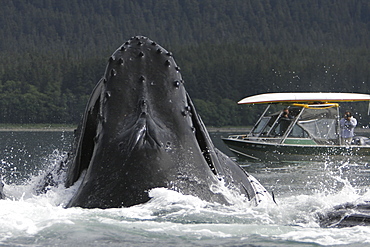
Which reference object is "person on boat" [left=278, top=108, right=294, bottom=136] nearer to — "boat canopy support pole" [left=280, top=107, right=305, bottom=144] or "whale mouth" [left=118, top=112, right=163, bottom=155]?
"boat canopy support pole" [left=280, top=107, right=305, bottom=144]

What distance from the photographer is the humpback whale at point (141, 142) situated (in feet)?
14.0

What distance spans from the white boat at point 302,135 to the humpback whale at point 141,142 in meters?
20.2

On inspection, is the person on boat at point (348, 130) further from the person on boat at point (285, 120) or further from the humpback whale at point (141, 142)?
the humpback whale at point (141, 142)

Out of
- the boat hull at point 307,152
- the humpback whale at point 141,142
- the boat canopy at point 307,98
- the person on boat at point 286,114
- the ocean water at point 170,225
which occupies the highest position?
the humpback whale at point 141,142

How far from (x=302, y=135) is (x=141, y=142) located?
22141 millimetres

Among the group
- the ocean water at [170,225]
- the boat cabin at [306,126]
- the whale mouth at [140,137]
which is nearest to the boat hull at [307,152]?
the boat cabin at [306,126]

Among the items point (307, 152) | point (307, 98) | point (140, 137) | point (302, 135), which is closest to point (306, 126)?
point (302, 135)

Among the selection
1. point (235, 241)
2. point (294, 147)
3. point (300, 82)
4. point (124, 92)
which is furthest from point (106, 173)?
point (300, 82)

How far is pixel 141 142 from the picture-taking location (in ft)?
14.3

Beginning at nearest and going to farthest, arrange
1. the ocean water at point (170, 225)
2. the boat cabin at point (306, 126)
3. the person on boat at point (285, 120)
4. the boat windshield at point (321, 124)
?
the ocean water at point (170, 225)
the boat cabin at point (306, 126)
the boat windshield at point (321, 124)
the person on boat at point (285, 120)

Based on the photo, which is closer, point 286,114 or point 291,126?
point 291,126

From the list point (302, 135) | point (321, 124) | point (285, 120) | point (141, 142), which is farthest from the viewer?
point (285, 120)

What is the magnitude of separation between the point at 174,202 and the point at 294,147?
69.0ft

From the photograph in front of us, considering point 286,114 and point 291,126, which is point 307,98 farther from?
point 291,126
